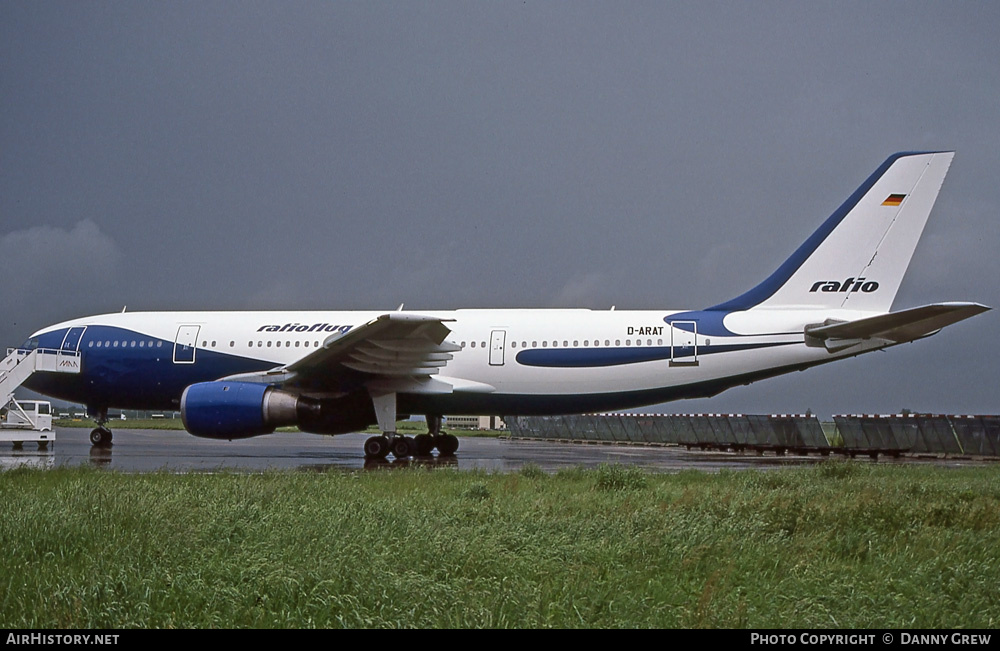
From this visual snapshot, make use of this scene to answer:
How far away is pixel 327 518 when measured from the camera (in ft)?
24.4

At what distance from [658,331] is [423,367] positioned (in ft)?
17.0

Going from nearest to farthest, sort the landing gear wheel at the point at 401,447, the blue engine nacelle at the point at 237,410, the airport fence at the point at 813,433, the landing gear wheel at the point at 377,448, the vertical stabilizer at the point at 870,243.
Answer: the blue engine nacelle at the point at 237,410, the vertical stabilizer at the point at 870,243, the landing gear wheel at the point at 377,448, the landing gear wheel at the point at 401,447, the airport fence at the point at 813,433

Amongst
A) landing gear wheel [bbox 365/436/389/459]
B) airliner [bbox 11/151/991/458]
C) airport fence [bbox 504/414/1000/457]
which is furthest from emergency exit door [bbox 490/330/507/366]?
airport fence [bbox 504/414/1000/457]

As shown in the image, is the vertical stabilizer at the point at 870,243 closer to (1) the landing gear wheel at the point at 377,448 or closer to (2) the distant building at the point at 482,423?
(1) the landing gear wheel at the point at 377,448

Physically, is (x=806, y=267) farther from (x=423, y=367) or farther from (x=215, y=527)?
(x=215, y=527)

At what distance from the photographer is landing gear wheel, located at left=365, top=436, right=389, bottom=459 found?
18.5m

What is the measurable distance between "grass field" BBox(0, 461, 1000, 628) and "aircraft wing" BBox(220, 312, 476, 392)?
25.6ft

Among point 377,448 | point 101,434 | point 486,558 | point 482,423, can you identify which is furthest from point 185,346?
point 482,423

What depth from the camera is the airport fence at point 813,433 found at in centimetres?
2509

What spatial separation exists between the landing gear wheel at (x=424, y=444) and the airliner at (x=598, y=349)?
2.15 ft

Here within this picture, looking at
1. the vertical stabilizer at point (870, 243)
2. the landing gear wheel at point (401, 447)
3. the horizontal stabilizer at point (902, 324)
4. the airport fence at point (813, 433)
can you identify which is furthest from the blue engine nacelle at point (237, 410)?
the airport fence at point (813, 433)

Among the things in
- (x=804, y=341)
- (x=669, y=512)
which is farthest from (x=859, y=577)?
(x=804, y=341)

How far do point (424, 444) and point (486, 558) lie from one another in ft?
50.0

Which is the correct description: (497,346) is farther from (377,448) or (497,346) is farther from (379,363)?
(377,448)
